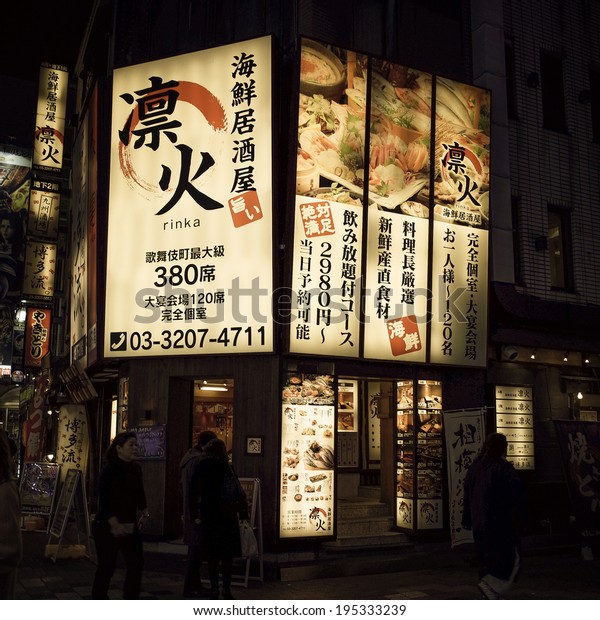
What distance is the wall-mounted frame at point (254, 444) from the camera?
11383mm

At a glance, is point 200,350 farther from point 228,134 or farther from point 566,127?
point 566,127

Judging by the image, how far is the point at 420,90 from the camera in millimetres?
12844

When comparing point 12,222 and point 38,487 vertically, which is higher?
point 12,222

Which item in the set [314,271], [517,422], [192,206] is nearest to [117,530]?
[314,271]

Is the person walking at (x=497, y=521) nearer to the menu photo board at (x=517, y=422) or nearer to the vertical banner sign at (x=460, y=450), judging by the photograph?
the vertical banner sign at (x=460, y=450)

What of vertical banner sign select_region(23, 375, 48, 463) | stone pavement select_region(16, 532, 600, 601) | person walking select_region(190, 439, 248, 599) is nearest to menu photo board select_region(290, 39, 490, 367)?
person walking select_region(190, 439, 248, 599)

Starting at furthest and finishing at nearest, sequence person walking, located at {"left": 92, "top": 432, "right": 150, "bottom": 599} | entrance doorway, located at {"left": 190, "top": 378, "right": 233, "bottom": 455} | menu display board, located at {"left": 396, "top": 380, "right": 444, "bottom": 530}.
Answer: entrance doorway, located at {"left": 190, "top": 378, "right": 233, "bottom": 455}
menu display board, located at {"left": 396, "top": 380, "right": 444, "bottom": 530}
person walking, located at {"left": 92, "top": 432, "right": 150, "bottom": 599}

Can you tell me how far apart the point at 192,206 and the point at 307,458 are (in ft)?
15.9

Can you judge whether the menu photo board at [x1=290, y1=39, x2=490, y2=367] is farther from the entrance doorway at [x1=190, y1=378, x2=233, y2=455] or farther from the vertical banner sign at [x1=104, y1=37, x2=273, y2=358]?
the entrance doorway at [x1=190, y1=378, x2=233, y2=455]

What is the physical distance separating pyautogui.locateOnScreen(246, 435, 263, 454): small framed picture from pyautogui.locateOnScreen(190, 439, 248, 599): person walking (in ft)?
8.87

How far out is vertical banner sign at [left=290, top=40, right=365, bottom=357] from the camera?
11430 mm

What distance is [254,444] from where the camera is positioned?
37.5 feet

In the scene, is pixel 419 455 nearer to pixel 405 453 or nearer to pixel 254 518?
pixel 405 453
